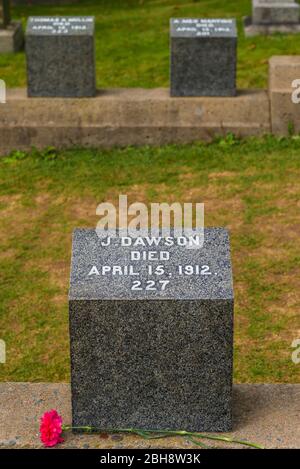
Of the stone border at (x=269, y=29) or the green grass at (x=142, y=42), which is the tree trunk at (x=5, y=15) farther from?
the stone border at (x=269, y=29)

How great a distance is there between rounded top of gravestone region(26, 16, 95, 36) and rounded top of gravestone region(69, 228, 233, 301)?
6201 millimetres

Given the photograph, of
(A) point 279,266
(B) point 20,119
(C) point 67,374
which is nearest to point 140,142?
(B) point 20,119

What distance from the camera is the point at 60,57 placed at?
11867 millimetres

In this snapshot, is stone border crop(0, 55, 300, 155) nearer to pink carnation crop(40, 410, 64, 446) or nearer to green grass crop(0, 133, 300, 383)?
green grass crop(0, 133, 300, 383)

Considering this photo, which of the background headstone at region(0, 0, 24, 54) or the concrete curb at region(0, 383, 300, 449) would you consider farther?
the background headstone at region(0, 0, 24, 54)

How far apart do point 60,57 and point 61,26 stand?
0.33m

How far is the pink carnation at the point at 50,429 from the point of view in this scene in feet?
18.1

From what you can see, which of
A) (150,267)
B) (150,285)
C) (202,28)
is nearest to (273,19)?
(202,28)

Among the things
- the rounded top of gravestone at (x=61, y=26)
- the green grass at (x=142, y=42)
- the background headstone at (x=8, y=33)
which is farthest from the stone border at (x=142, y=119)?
the background headstone at (x=8, y=33)

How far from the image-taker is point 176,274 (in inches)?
222

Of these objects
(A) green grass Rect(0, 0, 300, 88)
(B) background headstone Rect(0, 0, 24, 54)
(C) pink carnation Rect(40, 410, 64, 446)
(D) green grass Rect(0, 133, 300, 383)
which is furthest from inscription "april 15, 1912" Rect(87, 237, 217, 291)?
(B) background headstone Rect(0, 0, 24, 54)

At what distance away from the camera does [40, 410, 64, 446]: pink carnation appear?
5504mm

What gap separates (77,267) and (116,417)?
0.80m
